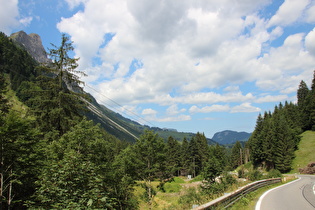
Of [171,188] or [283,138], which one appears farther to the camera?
[283,138]

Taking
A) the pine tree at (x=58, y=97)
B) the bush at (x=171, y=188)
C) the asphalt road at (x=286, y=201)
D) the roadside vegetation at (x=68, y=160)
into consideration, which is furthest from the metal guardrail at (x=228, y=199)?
the bush at (x=171, y=188)

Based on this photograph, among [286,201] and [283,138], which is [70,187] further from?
[283,138]

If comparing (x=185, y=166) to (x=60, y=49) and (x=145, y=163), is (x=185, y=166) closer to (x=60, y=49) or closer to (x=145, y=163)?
(x=145, y=163)

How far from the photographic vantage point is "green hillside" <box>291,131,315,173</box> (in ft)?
172

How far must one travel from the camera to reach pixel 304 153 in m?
56.5

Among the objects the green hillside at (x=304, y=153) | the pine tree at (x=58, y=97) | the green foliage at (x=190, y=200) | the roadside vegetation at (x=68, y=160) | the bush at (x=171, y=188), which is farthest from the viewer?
the green hillside at (x=304, y=153)

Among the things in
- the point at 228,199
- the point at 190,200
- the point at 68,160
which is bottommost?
the point at 190,200

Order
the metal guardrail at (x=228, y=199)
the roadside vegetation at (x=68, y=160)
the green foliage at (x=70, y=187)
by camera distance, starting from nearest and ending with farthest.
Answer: the green foliage at (x=70, y=187)
the metal guardrail at (x=228, y=199)
the roadside vegetation at (x=68, y=160)

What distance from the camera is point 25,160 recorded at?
293 inches

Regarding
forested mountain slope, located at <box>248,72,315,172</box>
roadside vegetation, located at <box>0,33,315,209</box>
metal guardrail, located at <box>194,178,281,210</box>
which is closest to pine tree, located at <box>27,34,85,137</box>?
roadside vegetation, located at <box>0,33,315,209</box>

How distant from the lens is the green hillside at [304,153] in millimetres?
52412

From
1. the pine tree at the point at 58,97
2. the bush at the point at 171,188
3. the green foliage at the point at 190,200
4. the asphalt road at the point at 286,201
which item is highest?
the pine tree at the point at 58,97

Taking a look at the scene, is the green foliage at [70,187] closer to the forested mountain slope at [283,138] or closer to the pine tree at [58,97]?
the pine tree at [58,97]

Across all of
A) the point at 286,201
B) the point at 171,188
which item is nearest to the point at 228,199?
the point at 286,201
